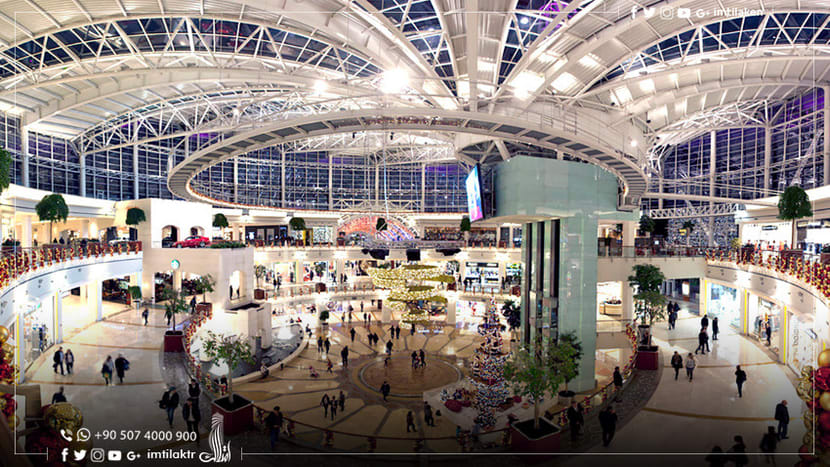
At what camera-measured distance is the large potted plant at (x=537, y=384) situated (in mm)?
11070

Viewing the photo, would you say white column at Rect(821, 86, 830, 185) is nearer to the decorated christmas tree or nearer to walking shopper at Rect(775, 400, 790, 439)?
walking shopper at Rect(775, 400, 790, 439)

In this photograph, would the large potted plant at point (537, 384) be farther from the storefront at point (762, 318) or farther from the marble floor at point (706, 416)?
the storefront at point (762, 318)

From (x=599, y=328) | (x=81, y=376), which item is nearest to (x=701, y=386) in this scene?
(x=599, y=328)

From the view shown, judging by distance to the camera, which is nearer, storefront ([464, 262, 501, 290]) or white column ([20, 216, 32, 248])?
white column ([20, 216, 32, 248])

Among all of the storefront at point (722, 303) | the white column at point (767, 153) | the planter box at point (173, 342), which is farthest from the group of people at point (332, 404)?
the white column at point (767, 153)

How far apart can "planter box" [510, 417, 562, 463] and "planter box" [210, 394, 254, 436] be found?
8379 mm

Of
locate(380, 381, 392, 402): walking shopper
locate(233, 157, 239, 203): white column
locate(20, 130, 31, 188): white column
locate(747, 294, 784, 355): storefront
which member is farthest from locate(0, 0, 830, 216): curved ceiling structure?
locate(233, 157, 239, 203): white column

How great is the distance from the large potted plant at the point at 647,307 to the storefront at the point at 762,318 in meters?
6.56

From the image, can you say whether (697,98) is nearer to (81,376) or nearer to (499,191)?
(499,191)

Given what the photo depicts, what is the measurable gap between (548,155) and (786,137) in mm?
26038

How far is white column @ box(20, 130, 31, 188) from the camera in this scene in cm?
3000

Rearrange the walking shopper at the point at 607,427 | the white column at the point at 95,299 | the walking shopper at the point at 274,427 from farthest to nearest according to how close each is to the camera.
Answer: the white column at the point at 95,299 < the walking shopper at the point at 607,427 < the walking shopper at the point at 274,427

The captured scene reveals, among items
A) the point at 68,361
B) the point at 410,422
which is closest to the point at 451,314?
the point at 410,422

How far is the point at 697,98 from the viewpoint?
25.5 meters
